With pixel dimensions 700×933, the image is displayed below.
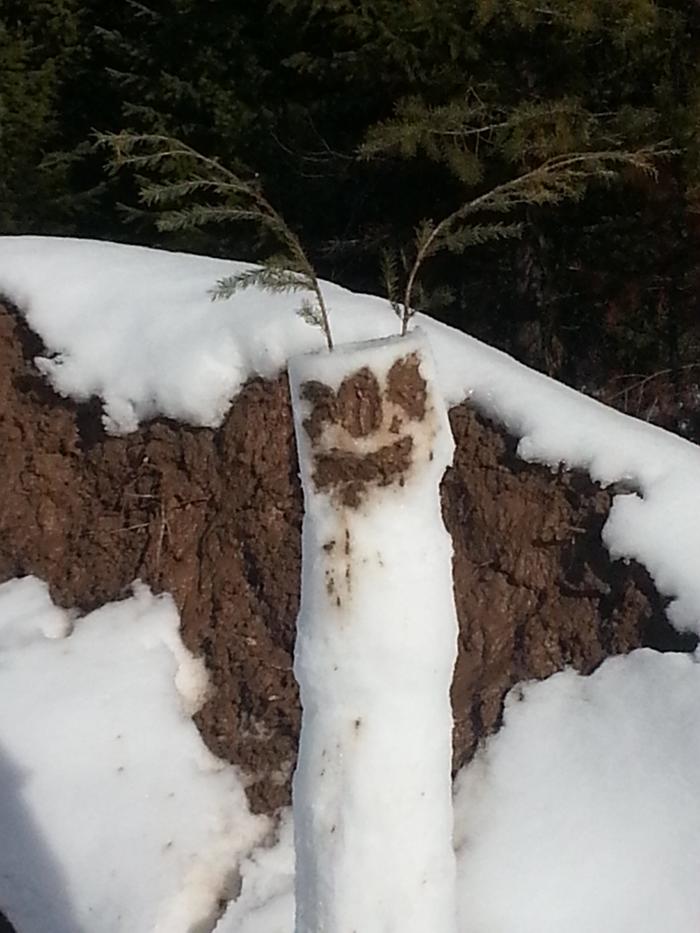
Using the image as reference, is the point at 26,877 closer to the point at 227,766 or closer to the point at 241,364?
the point at 227,766

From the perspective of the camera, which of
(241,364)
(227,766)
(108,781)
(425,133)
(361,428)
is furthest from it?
(425,133)

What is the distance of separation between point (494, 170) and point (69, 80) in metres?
4.98

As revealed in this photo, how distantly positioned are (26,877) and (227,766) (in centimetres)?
84

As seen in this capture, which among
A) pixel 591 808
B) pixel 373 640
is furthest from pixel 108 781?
pixel 373 640

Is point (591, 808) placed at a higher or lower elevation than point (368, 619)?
lower

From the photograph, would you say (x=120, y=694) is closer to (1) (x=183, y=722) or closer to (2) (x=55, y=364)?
(1) (x=183, y=722)

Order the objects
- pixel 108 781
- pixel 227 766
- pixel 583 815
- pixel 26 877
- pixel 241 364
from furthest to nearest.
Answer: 1. pixel 241 364
2. pixel 227 766
3. pixel 108 781
4. pixel 26 877
5. pixel 583 815

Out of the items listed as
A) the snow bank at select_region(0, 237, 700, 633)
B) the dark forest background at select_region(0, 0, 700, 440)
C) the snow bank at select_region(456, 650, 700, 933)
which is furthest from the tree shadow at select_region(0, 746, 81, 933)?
the dark forest background at select_region(0, 0, 700, 440)

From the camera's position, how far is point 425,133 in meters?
7.12

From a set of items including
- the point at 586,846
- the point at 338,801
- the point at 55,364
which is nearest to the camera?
the point at 338,801

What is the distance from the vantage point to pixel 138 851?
407 cm

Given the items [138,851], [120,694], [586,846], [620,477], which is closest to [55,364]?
[120,694]

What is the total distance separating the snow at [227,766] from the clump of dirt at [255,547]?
0.29ft

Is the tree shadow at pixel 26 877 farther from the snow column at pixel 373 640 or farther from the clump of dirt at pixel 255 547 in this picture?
the snow column at pixel 373 640
